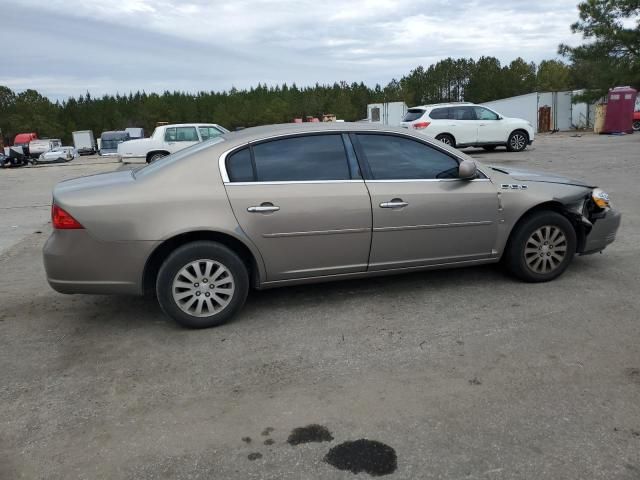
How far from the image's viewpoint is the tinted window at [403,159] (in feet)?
14.2

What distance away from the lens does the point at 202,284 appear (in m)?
3.92

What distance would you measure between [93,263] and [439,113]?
49.3ft

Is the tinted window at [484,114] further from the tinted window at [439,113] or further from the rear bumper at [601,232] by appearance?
the rear bumper at [601,232]

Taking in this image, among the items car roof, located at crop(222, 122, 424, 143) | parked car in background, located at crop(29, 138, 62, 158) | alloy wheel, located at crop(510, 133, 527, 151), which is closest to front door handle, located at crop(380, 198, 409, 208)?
car roof, located at crop(222, 122, 424, 143)

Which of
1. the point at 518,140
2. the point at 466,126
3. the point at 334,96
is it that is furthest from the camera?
the point at 334,96

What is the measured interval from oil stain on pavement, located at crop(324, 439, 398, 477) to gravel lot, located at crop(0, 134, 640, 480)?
0.13 ft

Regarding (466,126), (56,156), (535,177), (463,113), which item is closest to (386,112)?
(56,156)

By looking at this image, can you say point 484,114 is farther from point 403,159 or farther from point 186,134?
point 403,159

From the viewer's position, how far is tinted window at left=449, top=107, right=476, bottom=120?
17203 mm

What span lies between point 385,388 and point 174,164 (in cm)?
227

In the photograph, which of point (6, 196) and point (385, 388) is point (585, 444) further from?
point (6, 196)

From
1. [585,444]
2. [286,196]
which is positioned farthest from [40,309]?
[585,444]

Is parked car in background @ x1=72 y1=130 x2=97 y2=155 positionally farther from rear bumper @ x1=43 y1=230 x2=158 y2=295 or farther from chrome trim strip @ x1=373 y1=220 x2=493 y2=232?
chrome trim strip @ x1=373 y1=220 x2=493 y2=232

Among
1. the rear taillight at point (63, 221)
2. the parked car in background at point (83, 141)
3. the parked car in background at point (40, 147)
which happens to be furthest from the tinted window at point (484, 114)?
the parked car in background at point (83, 141)
